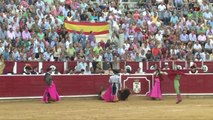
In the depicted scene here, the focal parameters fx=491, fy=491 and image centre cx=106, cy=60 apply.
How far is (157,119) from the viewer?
36.5 feet

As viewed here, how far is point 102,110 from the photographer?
1303 centimetres

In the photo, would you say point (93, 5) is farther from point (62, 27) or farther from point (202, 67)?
point (202, 67)

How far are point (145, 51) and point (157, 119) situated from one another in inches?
336

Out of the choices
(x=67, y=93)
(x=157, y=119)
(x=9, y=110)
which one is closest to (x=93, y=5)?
(x=67, y=93)

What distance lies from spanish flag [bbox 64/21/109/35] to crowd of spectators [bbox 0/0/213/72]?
0.25 metres

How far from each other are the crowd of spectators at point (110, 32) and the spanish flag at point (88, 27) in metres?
0.25

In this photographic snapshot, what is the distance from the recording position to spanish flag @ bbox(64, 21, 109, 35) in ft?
63.2

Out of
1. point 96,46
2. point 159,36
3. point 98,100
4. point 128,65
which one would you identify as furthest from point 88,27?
point 98,100

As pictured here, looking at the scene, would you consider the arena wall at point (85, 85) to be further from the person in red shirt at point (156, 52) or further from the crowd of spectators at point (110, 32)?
the person in red shirt at point (156, 52)

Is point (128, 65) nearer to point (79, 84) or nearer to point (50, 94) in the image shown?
point (79, 84)

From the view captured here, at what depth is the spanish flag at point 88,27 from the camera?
19.3 metres

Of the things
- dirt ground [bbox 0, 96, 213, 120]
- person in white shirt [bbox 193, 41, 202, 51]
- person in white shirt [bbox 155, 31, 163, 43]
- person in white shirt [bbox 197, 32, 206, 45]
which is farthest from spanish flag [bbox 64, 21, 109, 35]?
person in white shirt [bbox 197, 32, 206, 45]

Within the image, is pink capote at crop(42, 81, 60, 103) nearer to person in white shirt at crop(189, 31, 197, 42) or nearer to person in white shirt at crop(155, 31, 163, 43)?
person in white shirt at crop(155, 31, 163, 43)

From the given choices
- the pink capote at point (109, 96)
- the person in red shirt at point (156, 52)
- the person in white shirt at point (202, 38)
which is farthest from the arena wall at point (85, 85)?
the person in white shirt at point (202, 38)
